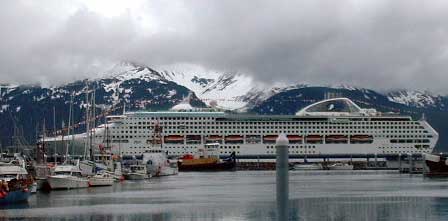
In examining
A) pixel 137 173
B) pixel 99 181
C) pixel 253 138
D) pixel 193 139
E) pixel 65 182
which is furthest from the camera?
pixel 193 139

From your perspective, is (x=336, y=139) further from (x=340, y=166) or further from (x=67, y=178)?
(x=67, y=178)

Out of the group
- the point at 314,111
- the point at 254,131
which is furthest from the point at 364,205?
the point at 314,111

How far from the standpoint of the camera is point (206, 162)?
15312 centimetres

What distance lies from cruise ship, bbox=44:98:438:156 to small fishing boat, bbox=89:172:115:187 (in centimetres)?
7340

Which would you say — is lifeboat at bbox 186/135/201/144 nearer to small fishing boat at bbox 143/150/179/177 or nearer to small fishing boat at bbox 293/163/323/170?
small fishing boat at bbox 293/163/323/170

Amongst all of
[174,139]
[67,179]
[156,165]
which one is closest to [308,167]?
[174,139]

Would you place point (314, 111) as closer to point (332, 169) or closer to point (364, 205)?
point (332, 169)

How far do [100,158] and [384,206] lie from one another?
6413 centimetres

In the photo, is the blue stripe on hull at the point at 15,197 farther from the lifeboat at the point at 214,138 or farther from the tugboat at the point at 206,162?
the lifeboat at the point at 214,138

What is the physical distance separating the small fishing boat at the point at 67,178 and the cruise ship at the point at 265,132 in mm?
80509

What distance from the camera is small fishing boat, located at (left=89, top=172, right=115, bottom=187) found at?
83.3 metres

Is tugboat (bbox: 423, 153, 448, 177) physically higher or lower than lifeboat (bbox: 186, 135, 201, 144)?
lower

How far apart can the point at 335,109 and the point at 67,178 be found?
124075 millimetres

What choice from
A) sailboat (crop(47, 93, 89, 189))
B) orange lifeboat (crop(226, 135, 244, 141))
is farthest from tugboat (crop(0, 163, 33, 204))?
orange lifeboat (crop(226, 135, 244, 141))
